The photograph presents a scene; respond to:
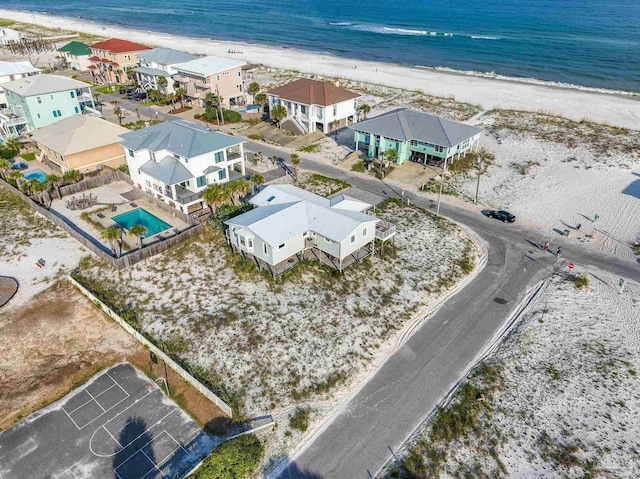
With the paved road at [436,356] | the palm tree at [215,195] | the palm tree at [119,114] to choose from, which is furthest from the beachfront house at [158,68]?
the paved road at [436,356]

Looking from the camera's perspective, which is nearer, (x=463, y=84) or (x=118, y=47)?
(x=463, y=84)

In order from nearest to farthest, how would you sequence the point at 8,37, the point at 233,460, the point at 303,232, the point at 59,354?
the point at 233,460
the point at 59,354
the point at 303,232
the point at 8,37

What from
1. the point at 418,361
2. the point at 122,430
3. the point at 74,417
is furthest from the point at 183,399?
the point at 418,361

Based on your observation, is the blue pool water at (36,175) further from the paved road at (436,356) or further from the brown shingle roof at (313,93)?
the paved road at (436,356)

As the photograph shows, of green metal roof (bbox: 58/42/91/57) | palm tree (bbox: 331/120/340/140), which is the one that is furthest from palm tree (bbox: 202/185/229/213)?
green metal roof (bbox: 58/42/91/57)

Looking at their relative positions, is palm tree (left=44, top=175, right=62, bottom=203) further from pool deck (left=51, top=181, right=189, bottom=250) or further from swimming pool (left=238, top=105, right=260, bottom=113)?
swimming pool (left=238, top=105, right=260, bottom=113)

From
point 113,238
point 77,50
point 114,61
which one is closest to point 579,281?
point 113,238

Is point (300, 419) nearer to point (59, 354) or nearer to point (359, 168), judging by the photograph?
point (59, 354)

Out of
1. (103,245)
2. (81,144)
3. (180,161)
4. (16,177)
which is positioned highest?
(180,161)
